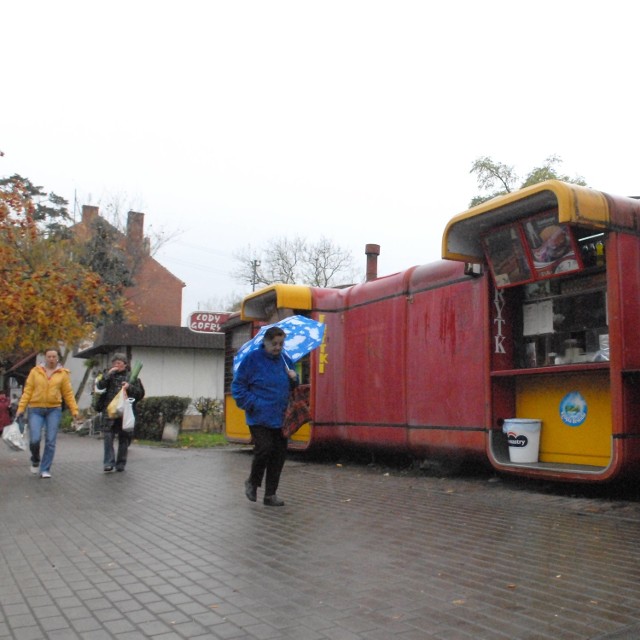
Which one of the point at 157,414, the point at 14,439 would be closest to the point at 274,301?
the point at 14,439

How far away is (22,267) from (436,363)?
8979 mm

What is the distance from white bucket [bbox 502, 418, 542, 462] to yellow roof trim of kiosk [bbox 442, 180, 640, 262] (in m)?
2.12

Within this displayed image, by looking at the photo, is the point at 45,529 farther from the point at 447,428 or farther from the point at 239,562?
the point at 447,428

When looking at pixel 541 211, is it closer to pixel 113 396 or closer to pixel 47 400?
pixel 113 396

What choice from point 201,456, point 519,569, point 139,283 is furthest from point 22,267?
point 139,283

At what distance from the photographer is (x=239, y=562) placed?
527 cm

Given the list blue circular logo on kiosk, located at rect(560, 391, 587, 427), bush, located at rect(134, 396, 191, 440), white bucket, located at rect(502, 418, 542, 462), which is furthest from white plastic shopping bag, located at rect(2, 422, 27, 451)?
blue circular logo on kiosk, located at rect(560, 391, 587, 427)

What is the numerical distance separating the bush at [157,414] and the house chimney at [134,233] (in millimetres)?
21263

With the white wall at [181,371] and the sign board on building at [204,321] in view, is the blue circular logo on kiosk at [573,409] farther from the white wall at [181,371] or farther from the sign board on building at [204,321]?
the white wall at [181,371]

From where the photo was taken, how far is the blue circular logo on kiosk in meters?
8.24

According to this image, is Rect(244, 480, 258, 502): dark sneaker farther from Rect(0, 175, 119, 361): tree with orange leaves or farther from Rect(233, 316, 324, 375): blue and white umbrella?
Rect(0, 175, 119, 361): tree with orange leaves

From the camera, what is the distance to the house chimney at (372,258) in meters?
24.4

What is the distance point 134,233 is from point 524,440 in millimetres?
33636

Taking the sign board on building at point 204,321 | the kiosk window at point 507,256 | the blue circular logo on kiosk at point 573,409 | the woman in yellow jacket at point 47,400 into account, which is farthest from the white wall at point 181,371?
the blue circular logo on kiosk at point 573,409
